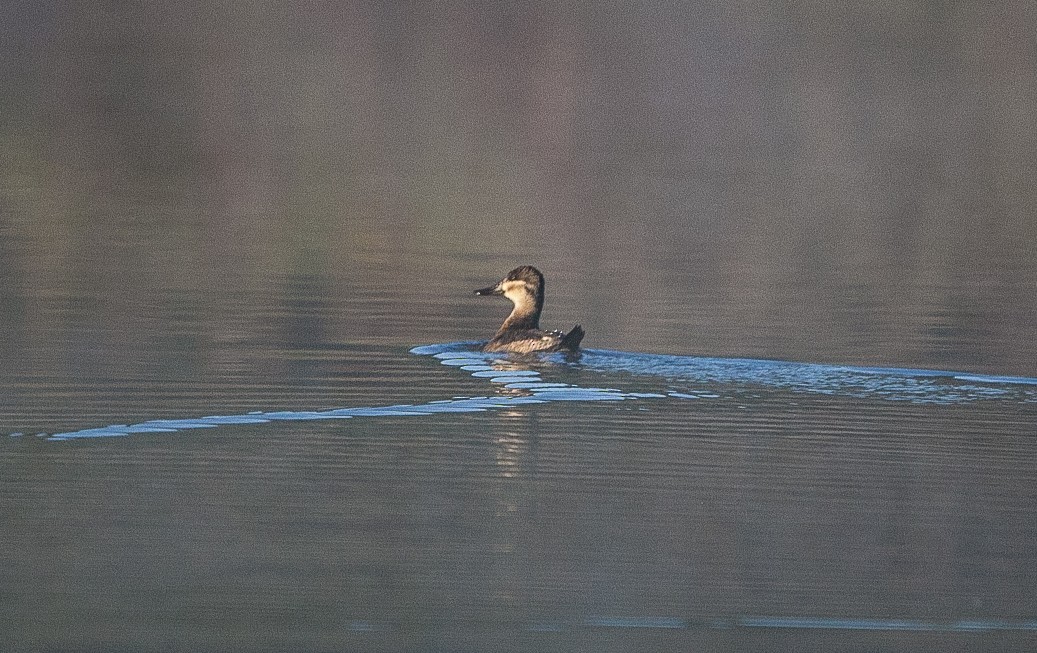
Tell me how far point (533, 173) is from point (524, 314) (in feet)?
51.7

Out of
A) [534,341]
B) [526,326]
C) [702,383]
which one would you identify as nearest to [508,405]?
[702,383]

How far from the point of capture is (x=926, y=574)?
25.2ft

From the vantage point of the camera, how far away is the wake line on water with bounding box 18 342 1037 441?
35.6 ft

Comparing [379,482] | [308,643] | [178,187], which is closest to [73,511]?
[379,482]

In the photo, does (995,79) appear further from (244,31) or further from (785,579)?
(785,579)

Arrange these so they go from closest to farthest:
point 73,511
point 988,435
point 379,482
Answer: point 73,511 < point 379,482 < point 988,435

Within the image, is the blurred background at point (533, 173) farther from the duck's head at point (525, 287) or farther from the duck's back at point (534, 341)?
the duck's back at point (534, 341)

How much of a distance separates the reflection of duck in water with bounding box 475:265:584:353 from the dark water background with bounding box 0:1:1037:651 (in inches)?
10.0

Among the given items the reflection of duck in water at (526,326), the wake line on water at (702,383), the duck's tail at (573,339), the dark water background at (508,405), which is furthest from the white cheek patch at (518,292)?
the wake line on water at (702,383)

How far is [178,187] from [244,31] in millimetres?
19435

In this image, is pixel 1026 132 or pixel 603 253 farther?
pixel 1026 132

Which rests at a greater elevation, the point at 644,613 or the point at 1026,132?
the point at 1026,132

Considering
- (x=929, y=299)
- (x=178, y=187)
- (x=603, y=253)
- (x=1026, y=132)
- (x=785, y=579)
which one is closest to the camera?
(x=785, y=579)

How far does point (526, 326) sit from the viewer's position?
44.0 feet
